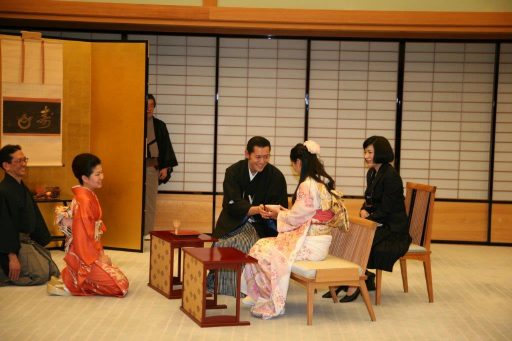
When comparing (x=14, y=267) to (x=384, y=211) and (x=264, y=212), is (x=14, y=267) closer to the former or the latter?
(x=264, y=212)

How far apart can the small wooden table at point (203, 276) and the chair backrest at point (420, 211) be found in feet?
5.05

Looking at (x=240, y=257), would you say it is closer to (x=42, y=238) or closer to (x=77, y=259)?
(x=77, y=259)

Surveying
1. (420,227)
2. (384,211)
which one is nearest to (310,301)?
(384,211)

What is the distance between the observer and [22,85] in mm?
6305

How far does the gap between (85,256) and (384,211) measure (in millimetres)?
2133

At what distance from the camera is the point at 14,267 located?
511 centimetres

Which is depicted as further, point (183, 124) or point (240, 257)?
point (183, 124)

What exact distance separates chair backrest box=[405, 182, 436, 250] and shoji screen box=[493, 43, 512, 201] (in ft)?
8.27

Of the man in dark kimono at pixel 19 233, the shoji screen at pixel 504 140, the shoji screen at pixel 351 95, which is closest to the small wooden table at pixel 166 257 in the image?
the man in dark kimono at pixel 19 233

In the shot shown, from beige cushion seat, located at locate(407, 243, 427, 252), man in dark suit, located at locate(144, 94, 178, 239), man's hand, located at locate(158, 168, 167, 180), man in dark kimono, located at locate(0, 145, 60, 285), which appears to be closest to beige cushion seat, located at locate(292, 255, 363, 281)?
beige cushion seat, located at locate(407, 243, 427, 252)

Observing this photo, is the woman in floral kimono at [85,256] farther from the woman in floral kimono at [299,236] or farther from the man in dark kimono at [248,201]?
the woman in floral kimono at [299,236]

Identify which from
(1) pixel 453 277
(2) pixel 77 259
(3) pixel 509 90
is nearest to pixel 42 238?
(2) pixel 77 259

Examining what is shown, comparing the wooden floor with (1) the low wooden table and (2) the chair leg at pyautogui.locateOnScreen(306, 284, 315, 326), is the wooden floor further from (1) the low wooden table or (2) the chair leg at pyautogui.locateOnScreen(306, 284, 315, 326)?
(1) the low wooden table

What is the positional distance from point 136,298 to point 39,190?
191 centimetres
